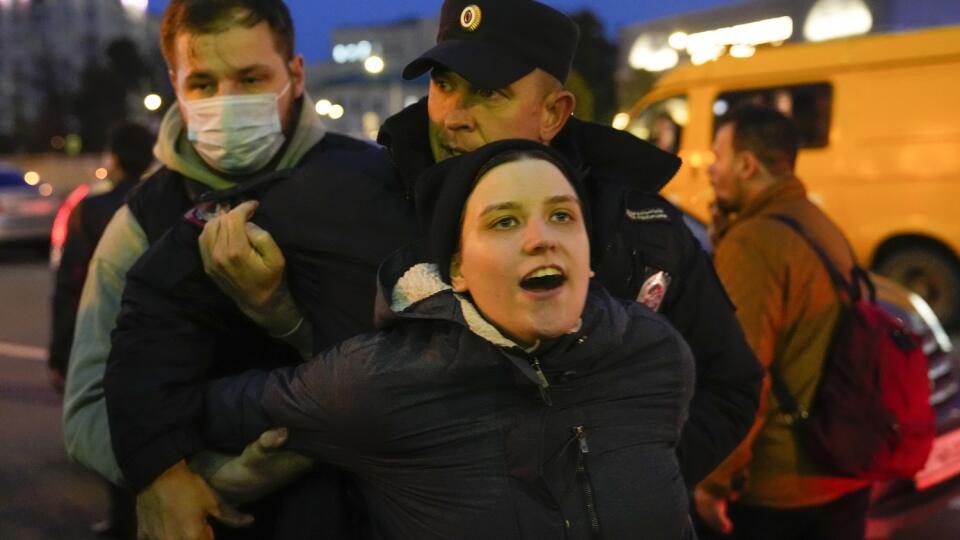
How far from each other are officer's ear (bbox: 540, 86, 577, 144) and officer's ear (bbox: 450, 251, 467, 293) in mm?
418

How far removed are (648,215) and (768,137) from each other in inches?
65.1

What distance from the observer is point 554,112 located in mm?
2061

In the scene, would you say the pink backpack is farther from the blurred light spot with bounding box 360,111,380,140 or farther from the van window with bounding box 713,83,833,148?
the blurred light spot with bounding box 360,111,380,140

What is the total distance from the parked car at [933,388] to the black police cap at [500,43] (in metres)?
2.29

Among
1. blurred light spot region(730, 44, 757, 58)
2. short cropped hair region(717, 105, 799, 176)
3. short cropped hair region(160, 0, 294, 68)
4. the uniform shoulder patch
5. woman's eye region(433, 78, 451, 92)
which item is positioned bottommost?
the uniform shoulder patch

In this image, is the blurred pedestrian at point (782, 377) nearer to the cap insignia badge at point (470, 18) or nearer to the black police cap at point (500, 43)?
the black police cap at point (500, 43)

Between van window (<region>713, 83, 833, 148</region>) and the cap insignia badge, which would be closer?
the cap insignia badge

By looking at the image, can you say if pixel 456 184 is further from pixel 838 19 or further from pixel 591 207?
pixel 838 19

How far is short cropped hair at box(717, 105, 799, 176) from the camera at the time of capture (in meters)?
3.51

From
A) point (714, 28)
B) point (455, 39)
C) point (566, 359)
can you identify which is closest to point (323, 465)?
point (566, 359)

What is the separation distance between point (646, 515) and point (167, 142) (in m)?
1.42

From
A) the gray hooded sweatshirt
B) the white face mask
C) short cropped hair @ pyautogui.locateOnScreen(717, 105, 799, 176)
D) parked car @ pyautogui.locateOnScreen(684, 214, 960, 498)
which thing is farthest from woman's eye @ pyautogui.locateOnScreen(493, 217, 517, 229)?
parked car @ pyautogui.locateOnScreen(684, 214, 960, 498)

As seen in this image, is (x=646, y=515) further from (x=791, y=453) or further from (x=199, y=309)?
(x=791, y=453)

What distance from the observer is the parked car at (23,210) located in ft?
58.5
